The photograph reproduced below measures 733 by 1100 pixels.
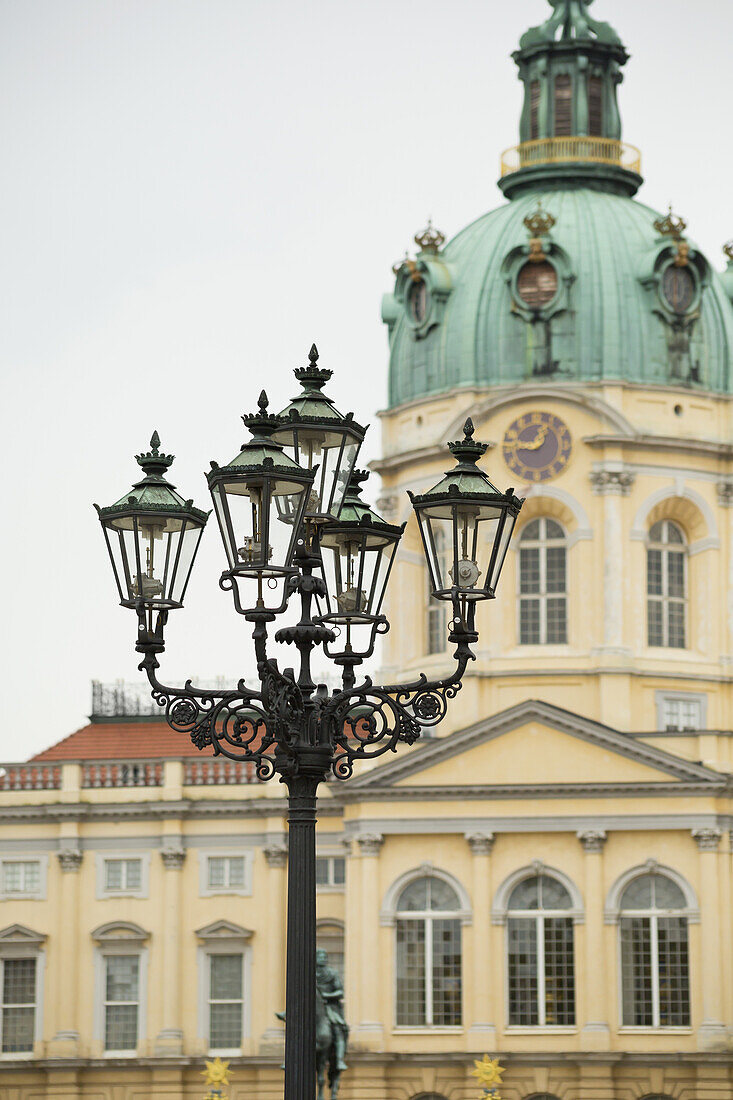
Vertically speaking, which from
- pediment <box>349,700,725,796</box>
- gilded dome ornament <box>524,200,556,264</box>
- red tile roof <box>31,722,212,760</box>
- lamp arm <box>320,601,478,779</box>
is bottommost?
lamp arm <box>320,601,478,779</box>

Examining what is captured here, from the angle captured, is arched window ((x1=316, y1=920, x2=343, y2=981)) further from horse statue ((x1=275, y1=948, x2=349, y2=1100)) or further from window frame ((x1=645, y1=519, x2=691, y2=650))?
horse statue ((x1=275, y1=948, x2=349, y2=1100))

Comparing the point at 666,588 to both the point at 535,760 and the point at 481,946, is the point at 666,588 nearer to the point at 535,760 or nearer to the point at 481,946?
the point at 535,760

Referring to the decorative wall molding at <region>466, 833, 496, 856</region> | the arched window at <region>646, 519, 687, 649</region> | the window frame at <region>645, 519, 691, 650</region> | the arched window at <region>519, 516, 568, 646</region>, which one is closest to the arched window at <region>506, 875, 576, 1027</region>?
the decorative wall molding at <region>466, 833, 496, 856</region>

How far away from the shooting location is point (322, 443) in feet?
55.6

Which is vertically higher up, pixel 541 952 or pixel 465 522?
pixel 465 522

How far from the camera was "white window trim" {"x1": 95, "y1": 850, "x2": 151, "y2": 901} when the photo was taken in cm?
5300

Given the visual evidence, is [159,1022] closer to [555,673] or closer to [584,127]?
[555,673]

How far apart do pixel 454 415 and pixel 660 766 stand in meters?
10.8

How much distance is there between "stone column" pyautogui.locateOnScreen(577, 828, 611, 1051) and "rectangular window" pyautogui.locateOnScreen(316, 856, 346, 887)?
6.66 m

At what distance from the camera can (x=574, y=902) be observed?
49031 mm

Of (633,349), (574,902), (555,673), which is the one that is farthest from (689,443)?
(574,902)

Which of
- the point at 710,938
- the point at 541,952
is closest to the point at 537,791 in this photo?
the point at 541,952

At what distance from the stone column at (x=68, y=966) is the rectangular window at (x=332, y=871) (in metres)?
6.05

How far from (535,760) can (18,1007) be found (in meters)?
14.3
